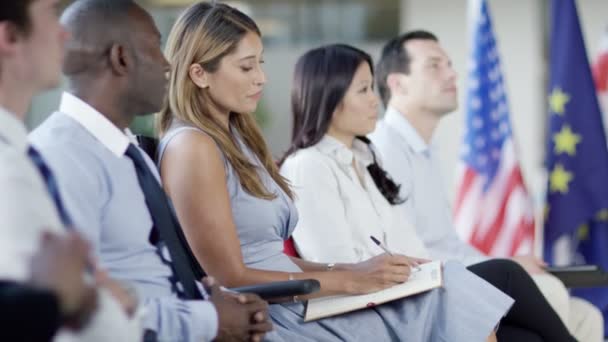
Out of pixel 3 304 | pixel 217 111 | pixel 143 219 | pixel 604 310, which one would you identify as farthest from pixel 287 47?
pixel 3 304

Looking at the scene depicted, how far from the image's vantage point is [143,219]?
1.67 m

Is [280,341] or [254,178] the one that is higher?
[254,178]

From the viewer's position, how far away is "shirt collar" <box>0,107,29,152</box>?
1271 millimetres

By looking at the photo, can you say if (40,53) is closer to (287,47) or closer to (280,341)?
(280,341)

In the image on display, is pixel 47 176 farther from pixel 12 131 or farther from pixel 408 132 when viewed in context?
pixel 408 132

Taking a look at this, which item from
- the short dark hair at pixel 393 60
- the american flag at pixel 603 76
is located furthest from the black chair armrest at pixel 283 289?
the american flag at pixel 603 76

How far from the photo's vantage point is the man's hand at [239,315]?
173 cm

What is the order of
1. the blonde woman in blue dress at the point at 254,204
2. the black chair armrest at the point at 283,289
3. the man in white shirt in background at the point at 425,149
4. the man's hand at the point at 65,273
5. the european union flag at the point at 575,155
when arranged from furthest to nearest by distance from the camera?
1. the european union flag at the point at 575,155
2. the man in white shirt in background at the point at 425,149
3. the blonde woman in blue dress at the point at 254,204
4. the black chair armrest at the point at 283,289
5. the man's hand at the point at 65,273

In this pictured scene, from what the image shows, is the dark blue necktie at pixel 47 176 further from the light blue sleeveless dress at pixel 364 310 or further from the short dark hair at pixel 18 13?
the light blue sleeveless dress at pixel 364 310

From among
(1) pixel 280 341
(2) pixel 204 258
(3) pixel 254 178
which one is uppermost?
(3) pixel 254 178

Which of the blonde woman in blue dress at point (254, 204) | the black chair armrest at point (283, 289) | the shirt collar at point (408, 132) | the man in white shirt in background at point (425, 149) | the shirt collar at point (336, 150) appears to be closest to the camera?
the black chair armrest at point (283, 289)

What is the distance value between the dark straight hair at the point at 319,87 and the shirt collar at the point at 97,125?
120cm

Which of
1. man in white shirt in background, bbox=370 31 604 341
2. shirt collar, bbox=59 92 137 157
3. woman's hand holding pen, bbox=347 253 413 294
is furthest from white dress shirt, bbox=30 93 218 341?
man in white shirt in background, bbox=370 31 604 341

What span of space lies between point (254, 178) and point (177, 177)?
0.23m
